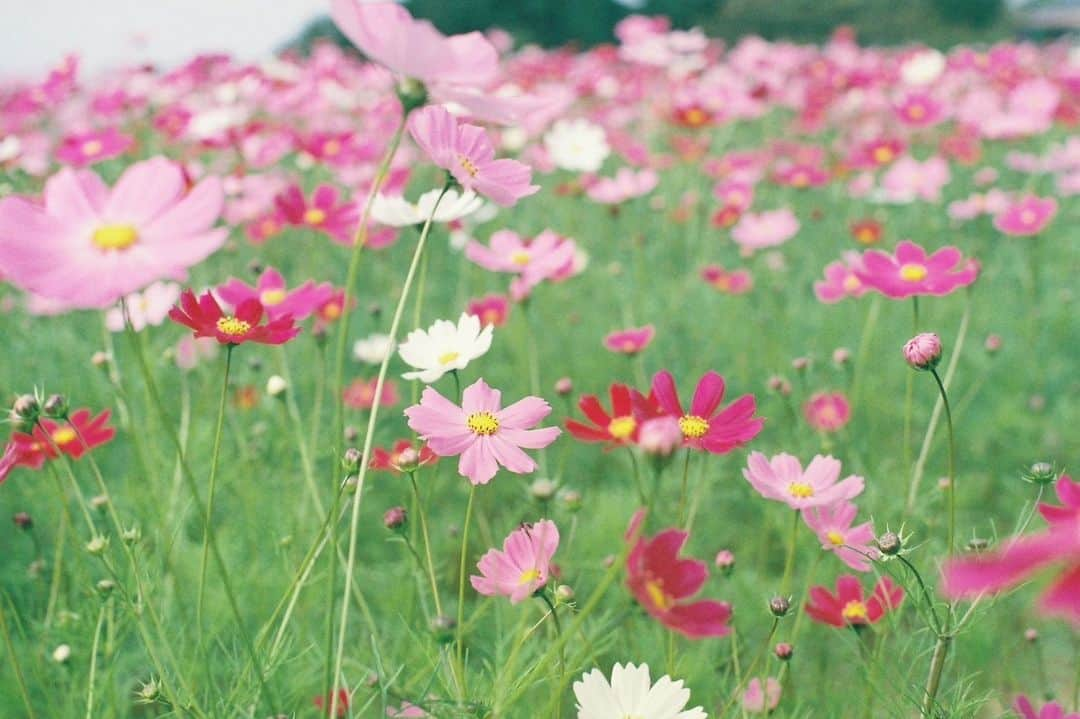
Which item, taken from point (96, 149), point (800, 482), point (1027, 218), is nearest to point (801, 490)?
point (800, 482)

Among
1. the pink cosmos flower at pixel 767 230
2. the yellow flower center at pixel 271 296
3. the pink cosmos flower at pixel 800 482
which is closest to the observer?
the pink cosmos flower at pixel 800 482

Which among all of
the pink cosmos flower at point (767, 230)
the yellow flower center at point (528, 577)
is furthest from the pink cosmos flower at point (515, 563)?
the pink cosmos flower at point (767, 230)

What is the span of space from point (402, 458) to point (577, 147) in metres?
1.46

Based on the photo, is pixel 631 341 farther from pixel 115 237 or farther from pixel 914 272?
pixel 115 237

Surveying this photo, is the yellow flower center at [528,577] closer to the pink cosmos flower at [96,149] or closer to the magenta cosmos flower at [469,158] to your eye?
the magenta cosmos flower at [469,158]

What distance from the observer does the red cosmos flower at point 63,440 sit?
727 mm

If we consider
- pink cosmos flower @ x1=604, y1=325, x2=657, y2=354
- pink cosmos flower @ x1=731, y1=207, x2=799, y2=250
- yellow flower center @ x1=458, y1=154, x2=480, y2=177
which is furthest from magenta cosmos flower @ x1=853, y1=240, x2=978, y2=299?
pink cosmos flower @ x1=731, y1=207, x2=799, y2=250

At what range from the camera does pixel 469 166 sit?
0.59 meters

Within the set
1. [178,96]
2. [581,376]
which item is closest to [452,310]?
[581,376]

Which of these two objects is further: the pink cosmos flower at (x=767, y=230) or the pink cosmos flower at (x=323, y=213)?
the pink cosmos flower at (x=767, y=230)

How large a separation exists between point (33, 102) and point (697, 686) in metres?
1.97

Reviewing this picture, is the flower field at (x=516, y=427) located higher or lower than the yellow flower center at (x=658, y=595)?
lower

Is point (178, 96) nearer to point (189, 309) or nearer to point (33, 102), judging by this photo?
point (33, 102)

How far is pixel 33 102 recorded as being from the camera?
6.86 feet
